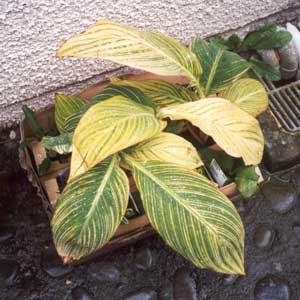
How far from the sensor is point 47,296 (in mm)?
1667

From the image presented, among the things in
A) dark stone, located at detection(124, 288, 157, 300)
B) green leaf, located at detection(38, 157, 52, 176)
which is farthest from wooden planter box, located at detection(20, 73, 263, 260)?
dark stone, located at detection(124, 288, 157, 300)

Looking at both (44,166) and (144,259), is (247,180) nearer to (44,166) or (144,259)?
(144,259)

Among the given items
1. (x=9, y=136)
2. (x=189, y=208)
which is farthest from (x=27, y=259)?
(x=189, y=208)

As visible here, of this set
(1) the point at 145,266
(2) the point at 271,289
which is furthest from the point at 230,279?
(1) the point at 145,266

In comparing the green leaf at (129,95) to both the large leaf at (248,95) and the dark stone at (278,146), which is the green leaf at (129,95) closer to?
the large leaf at (248,95)

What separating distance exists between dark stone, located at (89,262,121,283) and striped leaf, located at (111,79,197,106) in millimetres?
617

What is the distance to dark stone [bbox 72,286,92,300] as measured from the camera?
65.1 inches

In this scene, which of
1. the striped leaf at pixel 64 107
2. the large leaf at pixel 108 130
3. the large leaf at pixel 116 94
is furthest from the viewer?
the striped leaf at pixel 64 107

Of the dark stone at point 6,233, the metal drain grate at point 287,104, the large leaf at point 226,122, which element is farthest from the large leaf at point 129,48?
the dark stone at point 6,233

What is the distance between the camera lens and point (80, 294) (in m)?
1.66

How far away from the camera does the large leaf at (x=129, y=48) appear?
1146 mm

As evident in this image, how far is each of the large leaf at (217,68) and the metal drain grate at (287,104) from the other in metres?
0.47

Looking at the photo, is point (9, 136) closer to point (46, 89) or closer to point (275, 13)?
point (46, 89)

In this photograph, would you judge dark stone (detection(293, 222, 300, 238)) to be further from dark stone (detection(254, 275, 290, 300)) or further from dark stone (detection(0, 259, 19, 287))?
dark stone (detection(0, 259, 19, 287))
